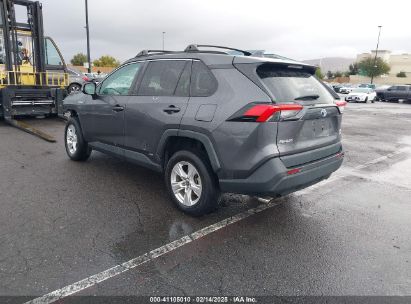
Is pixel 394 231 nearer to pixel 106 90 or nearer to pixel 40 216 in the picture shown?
A: pixel 40 216

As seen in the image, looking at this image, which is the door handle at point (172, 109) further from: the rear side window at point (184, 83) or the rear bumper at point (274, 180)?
the rear bumper at point (274, 180)

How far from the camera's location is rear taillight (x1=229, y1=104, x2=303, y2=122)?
10.5ft

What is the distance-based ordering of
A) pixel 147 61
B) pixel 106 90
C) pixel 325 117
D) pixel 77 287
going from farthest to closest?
pixel 106 90
pixel 147 61
pixel 325 117
pixel 77 287

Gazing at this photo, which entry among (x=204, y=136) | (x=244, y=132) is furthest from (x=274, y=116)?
(x=204, y=136)

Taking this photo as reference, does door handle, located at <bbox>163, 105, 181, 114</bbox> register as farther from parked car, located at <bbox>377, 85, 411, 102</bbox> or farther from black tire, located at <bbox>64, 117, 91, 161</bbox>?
parked car, located at <bbox>377, 85, 411, 102</bbox>

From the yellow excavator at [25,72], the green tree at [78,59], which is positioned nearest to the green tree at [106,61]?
the green tree at [78,59]

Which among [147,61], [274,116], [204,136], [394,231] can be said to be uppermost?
[147,61]

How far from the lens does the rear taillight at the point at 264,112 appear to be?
10.5 ft

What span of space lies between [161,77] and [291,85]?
5.43 feet

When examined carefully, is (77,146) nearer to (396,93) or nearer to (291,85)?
(291,85)

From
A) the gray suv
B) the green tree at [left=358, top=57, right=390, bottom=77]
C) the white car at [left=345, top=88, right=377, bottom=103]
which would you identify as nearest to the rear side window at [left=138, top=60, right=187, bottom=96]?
the gray suv

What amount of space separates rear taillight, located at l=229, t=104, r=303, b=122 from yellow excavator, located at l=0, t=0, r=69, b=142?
23.5 ft

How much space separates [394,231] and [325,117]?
1.49m

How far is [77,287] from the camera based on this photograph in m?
2.62
